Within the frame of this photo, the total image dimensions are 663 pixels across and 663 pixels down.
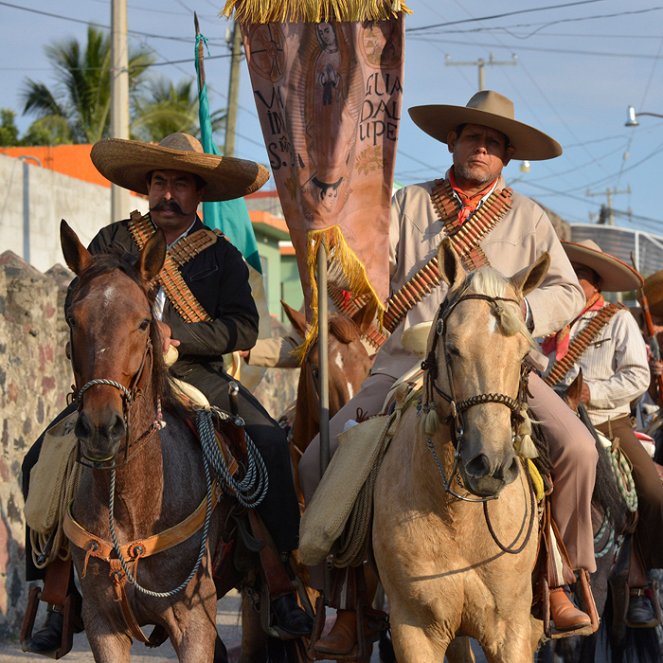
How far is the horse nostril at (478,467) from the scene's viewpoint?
14.5 feet

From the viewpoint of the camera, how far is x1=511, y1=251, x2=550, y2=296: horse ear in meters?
5.03

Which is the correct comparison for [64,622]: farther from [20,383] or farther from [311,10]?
[20,383]

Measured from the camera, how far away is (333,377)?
27.0 feet

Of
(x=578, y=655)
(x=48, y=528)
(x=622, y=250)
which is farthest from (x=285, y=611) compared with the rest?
(x=622, y=250)

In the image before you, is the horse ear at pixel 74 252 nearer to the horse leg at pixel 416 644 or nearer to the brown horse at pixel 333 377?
the horse leg at pixel 416 644

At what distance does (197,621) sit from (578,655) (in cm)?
370

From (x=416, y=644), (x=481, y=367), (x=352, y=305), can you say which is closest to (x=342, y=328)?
(x=352, y=305)

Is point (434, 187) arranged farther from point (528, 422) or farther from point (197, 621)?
point (197, 621)

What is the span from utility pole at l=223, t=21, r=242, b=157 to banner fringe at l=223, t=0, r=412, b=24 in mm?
19438

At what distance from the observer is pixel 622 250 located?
50281 millimetres

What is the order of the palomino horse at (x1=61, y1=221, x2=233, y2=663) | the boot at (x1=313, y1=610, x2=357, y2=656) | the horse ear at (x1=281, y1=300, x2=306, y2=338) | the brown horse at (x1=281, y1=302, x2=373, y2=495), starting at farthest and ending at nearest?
1. the horse ear at (x1=281, y1=300, x2=306, y2=338)
2. the brown horse at (x1=281, y1=302, x2=373, y2=495)
3. the boot at (x1=313, y1=610, x2=357, y2=656)
4. the palomino horse at (x1=61, y1=221, x2=233, y2=663)

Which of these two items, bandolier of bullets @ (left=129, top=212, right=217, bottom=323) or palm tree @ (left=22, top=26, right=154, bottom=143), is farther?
palm tree @ (left=22, top=26, right=154, bottom=143)

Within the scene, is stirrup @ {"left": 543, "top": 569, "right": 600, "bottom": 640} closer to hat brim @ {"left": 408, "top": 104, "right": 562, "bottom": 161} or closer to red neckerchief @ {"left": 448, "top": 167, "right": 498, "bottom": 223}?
red neckerchief @ {"left": 448, "top": 167, "right": 498, "bottom": 223}

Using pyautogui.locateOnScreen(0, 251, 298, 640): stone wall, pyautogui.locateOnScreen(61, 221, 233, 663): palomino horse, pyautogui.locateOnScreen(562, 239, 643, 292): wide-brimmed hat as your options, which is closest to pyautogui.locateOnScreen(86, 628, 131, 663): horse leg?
pyautogui.locateOnScreen(61, 221, 233, 663): palomino horse
